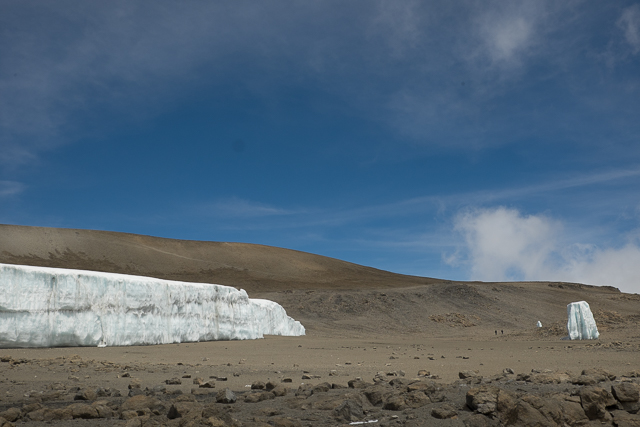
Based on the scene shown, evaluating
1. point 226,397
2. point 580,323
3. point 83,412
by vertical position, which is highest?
point 580,323

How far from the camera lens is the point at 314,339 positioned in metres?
29.1

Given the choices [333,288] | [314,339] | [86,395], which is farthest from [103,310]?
[333,288]

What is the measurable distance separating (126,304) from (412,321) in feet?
116

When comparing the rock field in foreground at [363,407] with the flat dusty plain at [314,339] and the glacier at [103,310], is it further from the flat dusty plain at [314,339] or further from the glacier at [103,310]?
the glacier at [103,310]

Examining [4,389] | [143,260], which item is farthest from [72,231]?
[4,389]

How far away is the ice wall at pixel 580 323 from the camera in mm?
26250

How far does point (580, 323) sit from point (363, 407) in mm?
23617

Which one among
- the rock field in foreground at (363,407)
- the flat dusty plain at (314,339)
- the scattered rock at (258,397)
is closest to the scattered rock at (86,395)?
the rock field in foreground at (363,407)

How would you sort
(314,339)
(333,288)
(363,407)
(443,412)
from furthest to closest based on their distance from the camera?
(333,288) < (314,339) < (363,407) < (443,412)

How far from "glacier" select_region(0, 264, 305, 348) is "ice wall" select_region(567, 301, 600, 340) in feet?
53.9

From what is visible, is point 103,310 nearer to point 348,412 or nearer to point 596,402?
point 348,412

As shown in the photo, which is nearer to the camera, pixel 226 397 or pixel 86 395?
pixel 226 397

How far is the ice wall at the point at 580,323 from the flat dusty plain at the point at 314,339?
0.68m

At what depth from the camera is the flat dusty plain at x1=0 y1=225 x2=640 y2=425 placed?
871 cm
